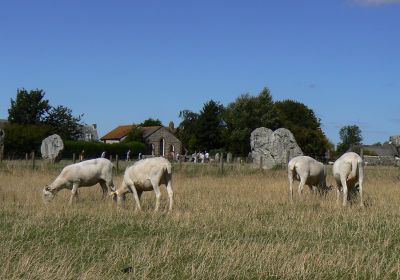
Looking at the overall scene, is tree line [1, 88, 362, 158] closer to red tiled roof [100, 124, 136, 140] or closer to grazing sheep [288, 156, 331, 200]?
red tiled roof [100, 124, 136, 140]

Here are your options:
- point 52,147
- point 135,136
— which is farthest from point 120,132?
point 52,147

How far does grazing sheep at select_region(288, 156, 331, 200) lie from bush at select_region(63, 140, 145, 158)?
154ft

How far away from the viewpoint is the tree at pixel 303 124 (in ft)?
262

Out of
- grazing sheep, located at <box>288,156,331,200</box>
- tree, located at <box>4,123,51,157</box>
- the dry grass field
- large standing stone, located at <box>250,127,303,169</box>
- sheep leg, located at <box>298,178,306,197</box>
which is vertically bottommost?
the dry grass field

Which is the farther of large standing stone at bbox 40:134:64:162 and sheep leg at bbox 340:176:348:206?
large standing stone at bbox 40:134:64:162

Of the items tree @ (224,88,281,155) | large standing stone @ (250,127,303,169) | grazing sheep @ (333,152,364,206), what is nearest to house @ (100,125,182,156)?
tree @ (224,88,281,155)

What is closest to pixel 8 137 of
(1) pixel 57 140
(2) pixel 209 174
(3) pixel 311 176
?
(1) pixel 57 140

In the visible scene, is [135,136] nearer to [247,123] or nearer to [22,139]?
[247,123]

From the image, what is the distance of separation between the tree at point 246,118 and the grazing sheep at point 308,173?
6318 cm

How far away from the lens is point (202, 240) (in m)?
10.0

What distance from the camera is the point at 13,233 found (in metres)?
10.5

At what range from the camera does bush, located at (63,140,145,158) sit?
65.7 meters

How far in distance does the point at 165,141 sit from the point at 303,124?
21783 mm

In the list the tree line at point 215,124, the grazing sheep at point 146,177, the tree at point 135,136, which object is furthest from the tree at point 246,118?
the grazing sheep at point 146,177
